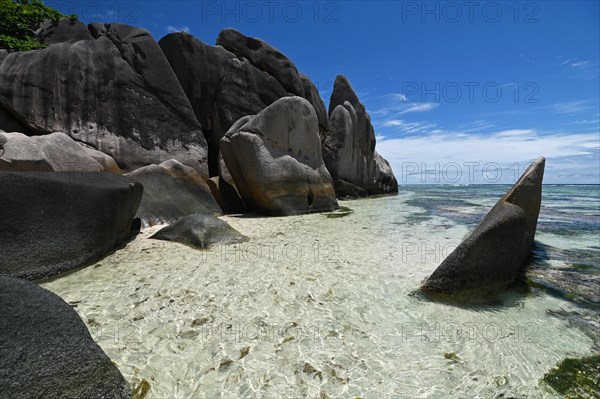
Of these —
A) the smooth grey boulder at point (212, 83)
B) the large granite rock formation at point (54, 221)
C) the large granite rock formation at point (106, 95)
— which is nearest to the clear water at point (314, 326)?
the large granite rock formation at point (54, 221)

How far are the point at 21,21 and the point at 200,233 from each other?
1442cm

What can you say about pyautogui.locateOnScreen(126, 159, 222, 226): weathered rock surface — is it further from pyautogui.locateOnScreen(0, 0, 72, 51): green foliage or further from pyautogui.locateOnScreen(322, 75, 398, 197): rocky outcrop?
pyautogui.locateOnScreen(322, 75, 398, 197): rocky outcrop

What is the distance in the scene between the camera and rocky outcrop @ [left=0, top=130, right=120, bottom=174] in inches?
262

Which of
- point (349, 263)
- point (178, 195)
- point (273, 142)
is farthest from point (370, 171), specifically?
point (349, 263)

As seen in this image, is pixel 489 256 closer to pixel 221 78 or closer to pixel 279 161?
pixel 279 161

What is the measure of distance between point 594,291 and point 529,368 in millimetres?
2808

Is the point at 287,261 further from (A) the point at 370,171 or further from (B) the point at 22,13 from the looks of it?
(A) the point at 370,171

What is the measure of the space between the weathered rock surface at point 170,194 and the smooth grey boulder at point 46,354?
565 centimetres

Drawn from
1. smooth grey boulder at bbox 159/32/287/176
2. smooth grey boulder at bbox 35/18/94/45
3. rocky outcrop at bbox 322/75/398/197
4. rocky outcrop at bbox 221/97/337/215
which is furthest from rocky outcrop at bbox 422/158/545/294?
smooth grey boulder at bbox 35/18/94/45

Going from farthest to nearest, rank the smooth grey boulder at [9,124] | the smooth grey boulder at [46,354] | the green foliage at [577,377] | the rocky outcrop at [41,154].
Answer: the smooth grey boulder at [9,124] < the rocky outcrop at [41,154] < the green foliage at [577,377] < the smooth grey boulder at [46,354]

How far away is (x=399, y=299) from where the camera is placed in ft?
12.7

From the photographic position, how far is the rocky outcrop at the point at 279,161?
10336mm

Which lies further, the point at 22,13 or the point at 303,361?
the point at 22,13

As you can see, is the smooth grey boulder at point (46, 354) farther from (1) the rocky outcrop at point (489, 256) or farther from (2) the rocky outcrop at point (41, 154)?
(2) the rocky outcrop at point (41, 154)
